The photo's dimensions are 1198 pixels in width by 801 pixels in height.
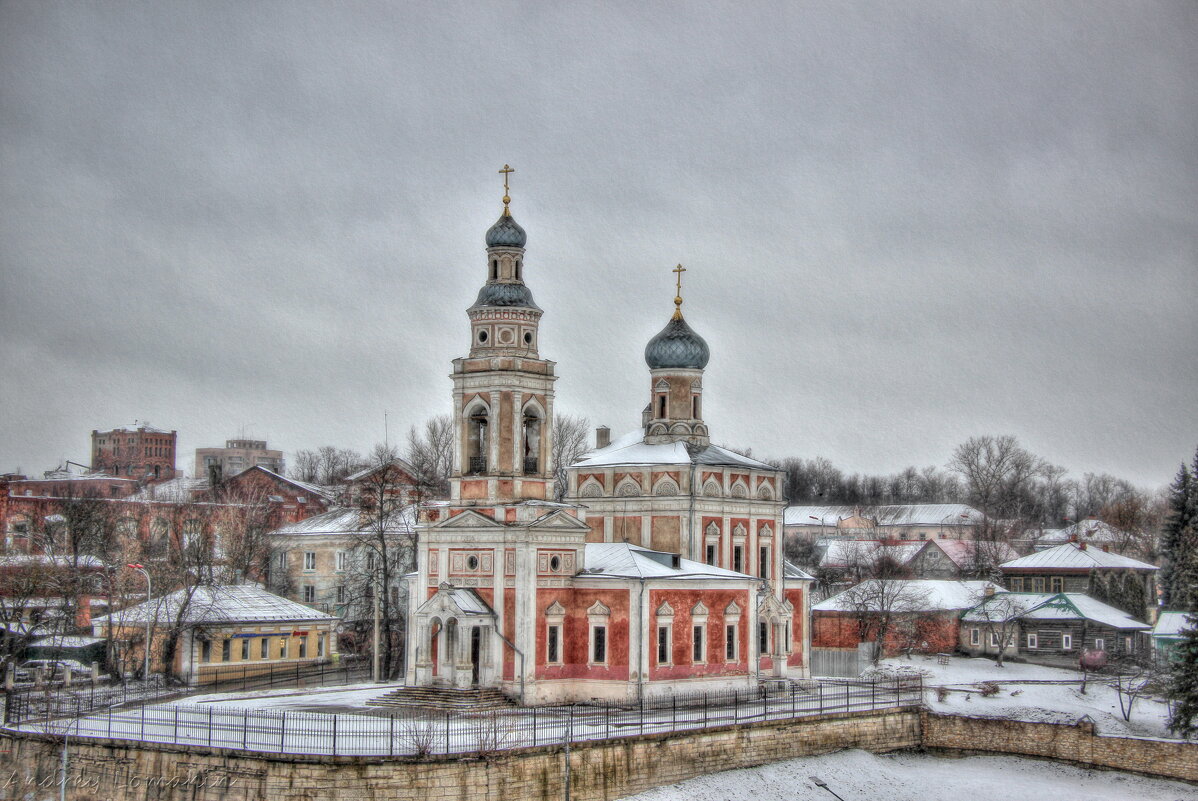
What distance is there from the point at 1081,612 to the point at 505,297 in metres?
30.9

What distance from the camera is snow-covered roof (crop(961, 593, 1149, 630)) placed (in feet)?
193

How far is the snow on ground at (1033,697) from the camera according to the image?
1645 inches

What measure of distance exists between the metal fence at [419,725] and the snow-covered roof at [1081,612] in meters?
22.3

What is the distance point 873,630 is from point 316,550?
2538cm

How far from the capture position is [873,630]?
59.2m

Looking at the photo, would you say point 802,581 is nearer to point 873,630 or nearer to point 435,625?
point 873,630

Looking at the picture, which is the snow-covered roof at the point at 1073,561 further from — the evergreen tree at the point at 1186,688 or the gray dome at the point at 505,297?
the gray dome at the point at 505,297

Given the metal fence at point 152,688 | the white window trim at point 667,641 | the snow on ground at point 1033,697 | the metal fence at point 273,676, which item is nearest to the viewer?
the metal fence at point 152,688

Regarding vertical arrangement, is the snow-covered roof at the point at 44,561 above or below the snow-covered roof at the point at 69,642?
above

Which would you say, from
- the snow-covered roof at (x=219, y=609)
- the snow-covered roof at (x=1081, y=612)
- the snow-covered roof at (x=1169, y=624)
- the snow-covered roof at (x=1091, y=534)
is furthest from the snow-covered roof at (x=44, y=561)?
the snow-covered roof at (x=1091, y=534)

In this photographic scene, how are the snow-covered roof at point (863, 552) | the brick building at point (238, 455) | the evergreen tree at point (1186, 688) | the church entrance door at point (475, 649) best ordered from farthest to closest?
1. the brick building at point (238, 455)
2. the snow-covered roof at point (863, 552)
3. the church entrance door at point (475, 649)
4. the evergreen tree at point (1186, 688)

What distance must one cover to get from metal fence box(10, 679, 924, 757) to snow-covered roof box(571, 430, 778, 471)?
9.72m

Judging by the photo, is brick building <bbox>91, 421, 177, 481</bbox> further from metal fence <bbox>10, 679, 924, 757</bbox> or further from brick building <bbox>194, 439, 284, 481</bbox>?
metal fence <bbox>10, 679, 924, 757</bbox>

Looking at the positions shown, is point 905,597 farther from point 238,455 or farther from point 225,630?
point 238,455
